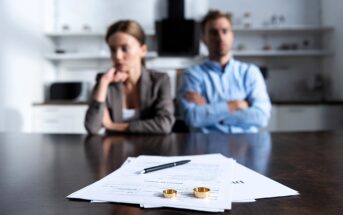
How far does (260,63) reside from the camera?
13.5ft

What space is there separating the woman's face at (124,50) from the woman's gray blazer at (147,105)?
75 mm

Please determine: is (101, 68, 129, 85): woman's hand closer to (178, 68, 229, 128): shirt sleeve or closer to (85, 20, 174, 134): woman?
(85, 20, 174, 134): woman

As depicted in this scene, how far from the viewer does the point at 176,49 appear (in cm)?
399

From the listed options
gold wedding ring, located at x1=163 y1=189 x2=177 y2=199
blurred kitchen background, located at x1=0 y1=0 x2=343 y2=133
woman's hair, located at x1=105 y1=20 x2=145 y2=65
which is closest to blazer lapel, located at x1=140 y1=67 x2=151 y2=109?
woman's hair, located at x1=105 y1=20 x2=145 y2=65

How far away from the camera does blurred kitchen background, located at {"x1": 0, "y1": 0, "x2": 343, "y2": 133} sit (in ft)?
11.8

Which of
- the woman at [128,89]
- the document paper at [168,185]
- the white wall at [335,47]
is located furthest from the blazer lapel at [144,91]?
the white wall at [335,47]

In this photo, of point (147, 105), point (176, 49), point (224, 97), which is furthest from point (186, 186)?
point (176, 49)

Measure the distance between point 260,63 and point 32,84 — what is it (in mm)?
2706

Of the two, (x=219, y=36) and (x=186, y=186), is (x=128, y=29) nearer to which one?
(x=219, y=36)

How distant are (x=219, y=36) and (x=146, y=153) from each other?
1.06 m

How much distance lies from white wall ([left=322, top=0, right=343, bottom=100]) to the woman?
2784 millimetres

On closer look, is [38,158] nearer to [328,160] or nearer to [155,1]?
[328,160]

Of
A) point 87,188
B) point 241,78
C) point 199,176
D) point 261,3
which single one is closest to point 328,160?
point 199,176

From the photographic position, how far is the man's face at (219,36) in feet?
5.82
